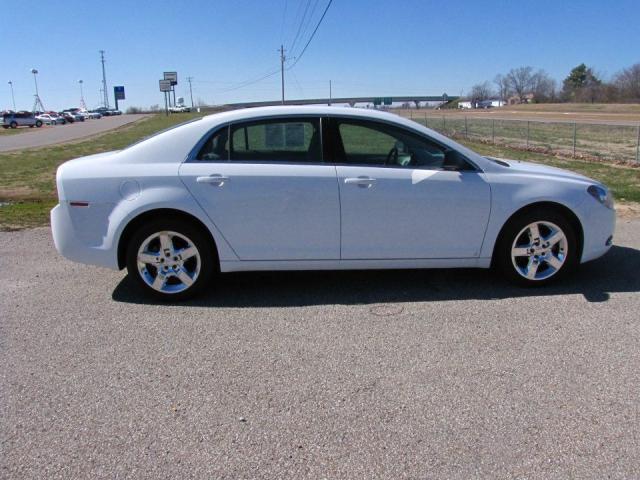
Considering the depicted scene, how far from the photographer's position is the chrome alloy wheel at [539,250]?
15.3 ft

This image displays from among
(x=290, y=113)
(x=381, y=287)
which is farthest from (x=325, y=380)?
(x=290, y=113)

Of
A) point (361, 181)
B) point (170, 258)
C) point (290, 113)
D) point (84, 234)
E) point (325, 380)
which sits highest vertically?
point (290, 113)

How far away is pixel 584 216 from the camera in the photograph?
4668 millimetres

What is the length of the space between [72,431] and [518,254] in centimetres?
364

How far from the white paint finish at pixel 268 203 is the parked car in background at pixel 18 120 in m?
67.4

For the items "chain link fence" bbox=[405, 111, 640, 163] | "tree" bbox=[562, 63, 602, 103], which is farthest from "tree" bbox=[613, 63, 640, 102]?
"chain link fence" bbox=[405, 111, 640, 163]

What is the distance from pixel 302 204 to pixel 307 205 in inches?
1.6

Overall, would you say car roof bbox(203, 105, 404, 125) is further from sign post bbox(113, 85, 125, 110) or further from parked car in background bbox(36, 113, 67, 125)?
sign post bbox(113, 85, 125, 110)

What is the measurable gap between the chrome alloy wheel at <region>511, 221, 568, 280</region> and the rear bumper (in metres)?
3.42

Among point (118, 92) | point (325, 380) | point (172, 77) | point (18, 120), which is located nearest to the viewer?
point (325, 380)

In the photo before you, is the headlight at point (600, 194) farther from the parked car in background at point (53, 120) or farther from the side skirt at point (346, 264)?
the parked car in background at point (53, 120)

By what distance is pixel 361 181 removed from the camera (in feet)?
14.5

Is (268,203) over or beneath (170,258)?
over

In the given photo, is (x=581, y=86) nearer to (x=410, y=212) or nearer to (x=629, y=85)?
(x=629, y=85)
